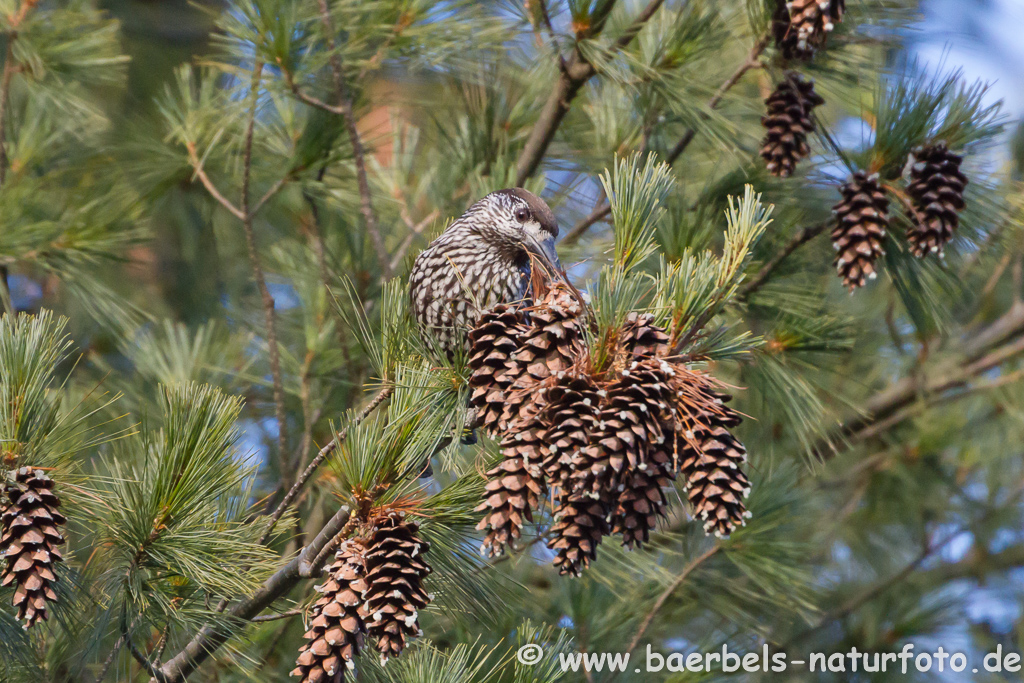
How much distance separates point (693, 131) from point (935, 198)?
627mm

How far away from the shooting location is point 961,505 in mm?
3914

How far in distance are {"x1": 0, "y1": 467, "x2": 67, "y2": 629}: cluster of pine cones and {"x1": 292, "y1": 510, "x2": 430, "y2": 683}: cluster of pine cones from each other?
39cm

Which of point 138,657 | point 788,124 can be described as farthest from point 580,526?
point 788,124

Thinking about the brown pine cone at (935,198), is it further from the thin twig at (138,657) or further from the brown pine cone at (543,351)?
the thin twig at (138,657)

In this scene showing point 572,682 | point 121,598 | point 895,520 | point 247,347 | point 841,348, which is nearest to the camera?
point 121,598

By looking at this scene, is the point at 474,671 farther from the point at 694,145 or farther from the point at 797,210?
the point at 694,145

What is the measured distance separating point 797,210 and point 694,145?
2.16 feet

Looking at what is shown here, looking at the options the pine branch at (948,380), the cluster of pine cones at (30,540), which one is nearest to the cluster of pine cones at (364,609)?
the cluster of pine cones at (30,540)

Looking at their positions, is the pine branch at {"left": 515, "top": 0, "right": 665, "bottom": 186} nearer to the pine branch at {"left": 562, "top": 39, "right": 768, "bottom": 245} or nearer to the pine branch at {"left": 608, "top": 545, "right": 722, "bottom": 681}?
the pine branch at {"left": 562, "top": 39, "right": 768, "bottom": 245}

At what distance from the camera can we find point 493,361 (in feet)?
4.58

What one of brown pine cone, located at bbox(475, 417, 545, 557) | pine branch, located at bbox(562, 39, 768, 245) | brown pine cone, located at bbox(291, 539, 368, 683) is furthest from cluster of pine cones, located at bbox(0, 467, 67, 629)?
pine branch, located at bbox(562, 39, 768, 245)

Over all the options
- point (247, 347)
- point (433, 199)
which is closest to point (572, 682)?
point (433, 199)

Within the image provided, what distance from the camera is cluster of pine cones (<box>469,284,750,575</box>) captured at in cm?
126

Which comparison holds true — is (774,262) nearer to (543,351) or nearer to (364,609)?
(543,351)
